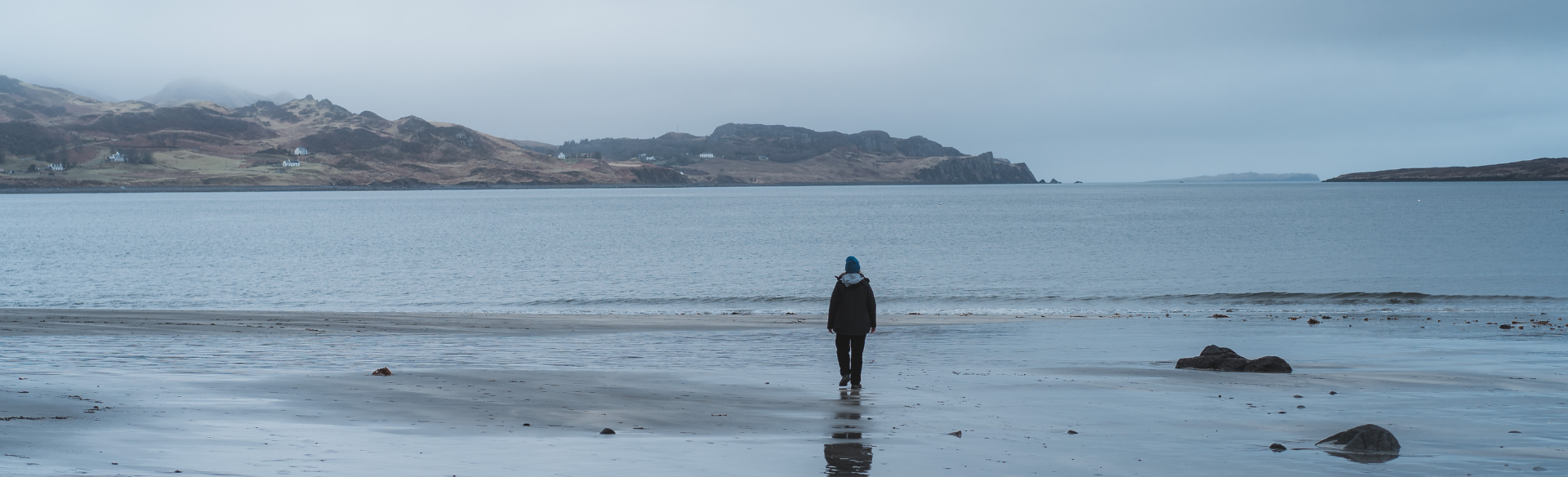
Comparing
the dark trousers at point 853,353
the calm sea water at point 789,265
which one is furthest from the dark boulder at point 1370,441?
the calm sea water at point 789,265

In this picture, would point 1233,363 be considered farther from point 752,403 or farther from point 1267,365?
point 752,403

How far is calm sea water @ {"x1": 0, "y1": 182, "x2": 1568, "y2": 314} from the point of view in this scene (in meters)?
38.8

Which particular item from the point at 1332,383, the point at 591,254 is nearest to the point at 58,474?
the point at 1332,383

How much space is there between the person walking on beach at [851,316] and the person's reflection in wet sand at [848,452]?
2384mm

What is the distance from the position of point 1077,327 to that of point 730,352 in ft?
32.2

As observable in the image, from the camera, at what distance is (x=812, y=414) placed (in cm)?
1255

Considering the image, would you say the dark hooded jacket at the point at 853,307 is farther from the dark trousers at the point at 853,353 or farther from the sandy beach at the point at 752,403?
the sandy beach at the point at 752,403

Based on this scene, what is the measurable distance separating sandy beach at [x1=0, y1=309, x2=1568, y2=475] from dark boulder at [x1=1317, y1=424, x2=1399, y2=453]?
0.63ft

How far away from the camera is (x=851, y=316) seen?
50.4ft

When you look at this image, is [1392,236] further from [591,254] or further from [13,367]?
[13,367]

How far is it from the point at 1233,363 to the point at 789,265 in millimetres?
41350

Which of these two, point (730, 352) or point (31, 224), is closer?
point (730, 352)

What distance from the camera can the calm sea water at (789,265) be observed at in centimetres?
3884

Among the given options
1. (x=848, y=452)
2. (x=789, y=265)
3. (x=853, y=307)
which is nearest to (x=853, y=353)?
(x=853, y=307)
